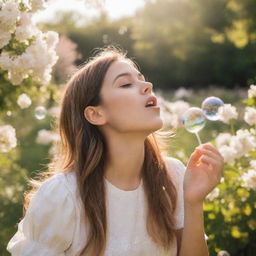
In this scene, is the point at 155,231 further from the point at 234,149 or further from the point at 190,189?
the point at 234,149

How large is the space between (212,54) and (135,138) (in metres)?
19.4

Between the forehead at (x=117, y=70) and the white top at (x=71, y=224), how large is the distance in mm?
533

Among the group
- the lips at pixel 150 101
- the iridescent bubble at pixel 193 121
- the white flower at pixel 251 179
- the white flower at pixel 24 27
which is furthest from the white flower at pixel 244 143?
the white flower at pixel 24 27

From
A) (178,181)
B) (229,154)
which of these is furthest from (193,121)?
(229,154)

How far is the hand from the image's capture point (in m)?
2.32

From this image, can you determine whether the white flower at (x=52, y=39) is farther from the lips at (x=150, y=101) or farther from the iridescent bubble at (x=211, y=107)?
the lips at (x=150, y=101)

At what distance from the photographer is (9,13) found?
3.10 metres

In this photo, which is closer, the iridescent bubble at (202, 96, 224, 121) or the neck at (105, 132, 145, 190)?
the neck at (105, 132, 145, 190)

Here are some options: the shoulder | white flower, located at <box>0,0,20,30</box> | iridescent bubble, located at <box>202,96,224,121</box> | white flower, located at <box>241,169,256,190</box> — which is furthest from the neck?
white flower, located at <box>0,0,20,30</box>

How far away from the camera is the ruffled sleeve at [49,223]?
2.27m

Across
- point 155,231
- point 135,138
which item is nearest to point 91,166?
point 135,138

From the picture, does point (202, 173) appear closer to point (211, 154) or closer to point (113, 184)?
point (211, 154)

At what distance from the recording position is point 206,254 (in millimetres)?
2494

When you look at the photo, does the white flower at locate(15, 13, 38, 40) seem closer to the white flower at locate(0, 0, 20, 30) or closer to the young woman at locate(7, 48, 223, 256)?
the white flower at locate(0, 0, 20, 30)
